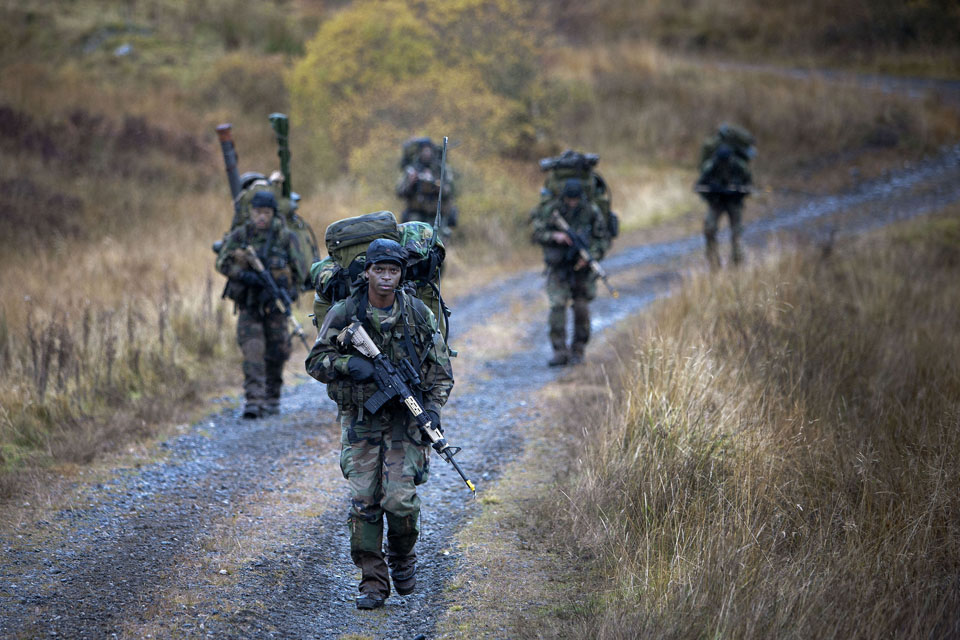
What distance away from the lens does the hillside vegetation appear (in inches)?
311

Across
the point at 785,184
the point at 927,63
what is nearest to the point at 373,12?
the point at 785,184

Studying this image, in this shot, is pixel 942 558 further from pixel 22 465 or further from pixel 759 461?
pixel 22 465

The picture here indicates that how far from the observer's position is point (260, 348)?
24.3 feet

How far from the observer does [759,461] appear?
201 inches

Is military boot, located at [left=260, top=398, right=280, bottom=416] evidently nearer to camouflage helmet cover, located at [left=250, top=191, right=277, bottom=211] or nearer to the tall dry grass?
camouflage helmet cover, located at [left=250, top=191, right=277, bottom=211]

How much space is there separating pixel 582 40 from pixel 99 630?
31603 mm

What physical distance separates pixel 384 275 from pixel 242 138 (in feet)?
55.1

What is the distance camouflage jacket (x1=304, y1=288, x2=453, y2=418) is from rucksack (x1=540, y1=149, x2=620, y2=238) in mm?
4850

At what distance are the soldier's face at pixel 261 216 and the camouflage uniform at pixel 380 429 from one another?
317 cm

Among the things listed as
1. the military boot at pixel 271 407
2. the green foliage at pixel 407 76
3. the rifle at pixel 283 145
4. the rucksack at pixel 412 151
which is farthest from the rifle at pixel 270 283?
the green foliage at pixel 407 76

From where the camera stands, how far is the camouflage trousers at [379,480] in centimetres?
425

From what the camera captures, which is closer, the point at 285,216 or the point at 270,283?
the point at 270,283

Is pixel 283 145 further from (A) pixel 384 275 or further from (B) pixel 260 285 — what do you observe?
(A) pixel 384 275

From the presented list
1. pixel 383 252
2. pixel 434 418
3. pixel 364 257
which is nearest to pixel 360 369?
pixel 434 418
